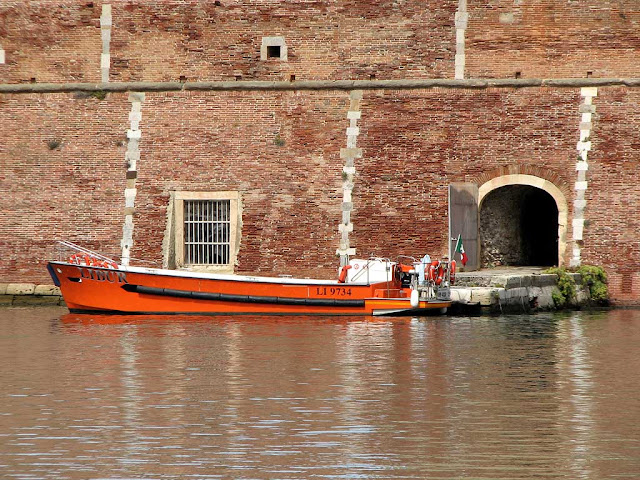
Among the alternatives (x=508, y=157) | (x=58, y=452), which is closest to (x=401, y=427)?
(x=58, y=452)

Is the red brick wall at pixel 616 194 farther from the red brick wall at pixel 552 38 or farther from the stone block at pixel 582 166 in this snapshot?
the red brick wall at pixel 552 38

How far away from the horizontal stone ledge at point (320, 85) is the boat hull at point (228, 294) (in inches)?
186

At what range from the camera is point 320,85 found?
80.1 ft

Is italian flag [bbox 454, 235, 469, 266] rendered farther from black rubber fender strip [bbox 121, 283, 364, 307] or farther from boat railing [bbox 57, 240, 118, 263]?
boat railing [bbox 57, 240, 118, 263]

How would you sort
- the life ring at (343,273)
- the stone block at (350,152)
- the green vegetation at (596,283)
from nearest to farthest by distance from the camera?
the life ring at (343,273)
the green vegetation at (596,283)
the stone block at (350,152)

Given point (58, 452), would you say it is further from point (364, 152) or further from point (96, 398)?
point (364, 152)

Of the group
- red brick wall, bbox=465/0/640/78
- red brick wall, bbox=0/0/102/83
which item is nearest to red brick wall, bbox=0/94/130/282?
red brick wall, bbox=0/0/102/83

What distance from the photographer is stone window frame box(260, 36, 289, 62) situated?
24.6 meters

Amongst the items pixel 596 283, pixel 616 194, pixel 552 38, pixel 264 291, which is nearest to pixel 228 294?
pixel 264 291

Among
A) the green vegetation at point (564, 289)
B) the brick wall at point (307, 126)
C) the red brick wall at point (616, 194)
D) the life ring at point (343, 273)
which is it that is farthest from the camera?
the brick wall at point (307, 126)

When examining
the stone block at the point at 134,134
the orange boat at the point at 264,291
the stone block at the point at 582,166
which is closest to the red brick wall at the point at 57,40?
the stone block at the point at 134,134

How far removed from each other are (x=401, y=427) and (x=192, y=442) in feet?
6.27

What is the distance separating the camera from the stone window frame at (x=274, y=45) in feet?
80.7

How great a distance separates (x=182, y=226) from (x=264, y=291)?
392cm
